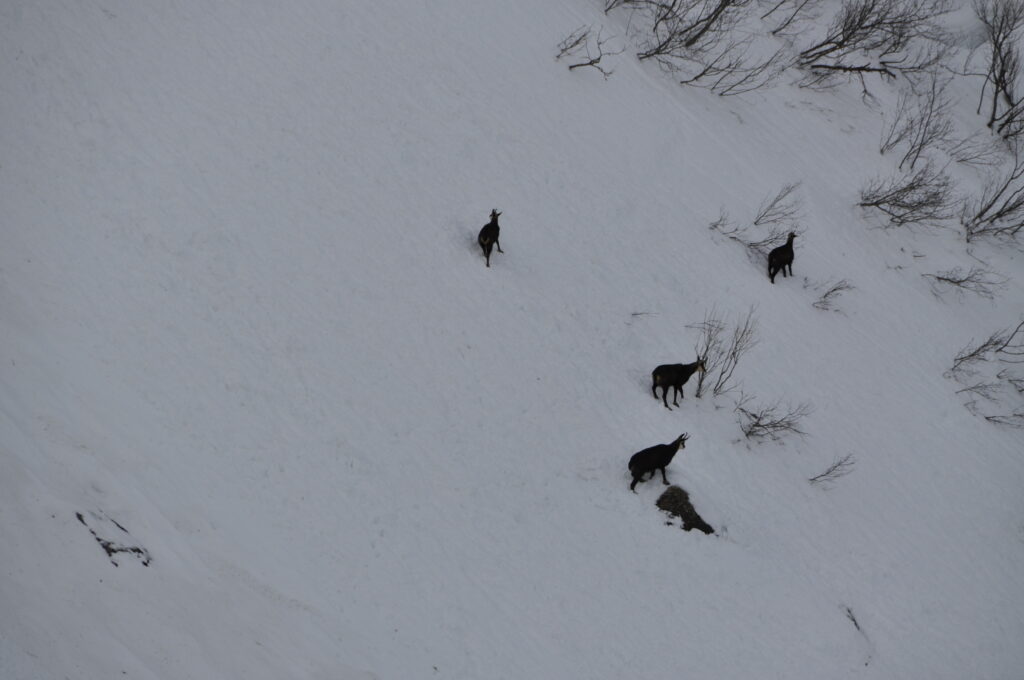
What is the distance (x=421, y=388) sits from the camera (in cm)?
1282

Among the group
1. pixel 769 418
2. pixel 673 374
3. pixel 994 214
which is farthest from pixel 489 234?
pixel 994 214

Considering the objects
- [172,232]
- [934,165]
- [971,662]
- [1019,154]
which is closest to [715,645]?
[971,662]

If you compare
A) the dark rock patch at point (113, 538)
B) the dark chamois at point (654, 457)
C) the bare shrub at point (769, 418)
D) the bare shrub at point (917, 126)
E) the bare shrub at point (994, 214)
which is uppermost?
the bare shrub at point (917, 126)

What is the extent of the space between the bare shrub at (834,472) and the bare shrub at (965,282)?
29.8 feet

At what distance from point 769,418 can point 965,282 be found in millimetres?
11296

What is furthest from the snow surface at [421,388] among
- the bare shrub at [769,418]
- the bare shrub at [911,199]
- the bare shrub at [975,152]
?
the bare shrub at [975,152]

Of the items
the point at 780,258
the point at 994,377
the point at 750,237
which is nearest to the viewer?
the point at 780,258

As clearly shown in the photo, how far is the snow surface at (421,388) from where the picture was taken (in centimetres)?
911

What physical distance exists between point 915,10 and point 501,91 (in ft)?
62.7

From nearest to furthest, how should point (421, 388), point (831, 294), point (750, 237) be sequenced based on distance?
point (421, 388)
point (831, 294)
point (750, 237)

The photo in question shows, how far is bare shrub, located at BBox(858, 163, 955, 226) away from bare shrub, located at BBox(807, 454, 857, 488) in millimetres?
10624

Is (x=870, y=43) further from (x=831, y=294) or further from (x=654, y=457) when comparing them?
(x=654, y=457)

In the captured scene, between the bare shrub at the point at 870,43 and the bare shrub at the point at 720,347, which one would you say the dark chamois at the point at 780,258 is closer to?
the bare shrub at the point at 720,347

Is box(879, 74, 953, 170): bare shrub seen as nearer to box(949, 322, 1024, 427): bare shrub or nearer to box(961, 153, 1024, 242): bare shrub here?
box(961, 153, 1024, 242): bare shrub
